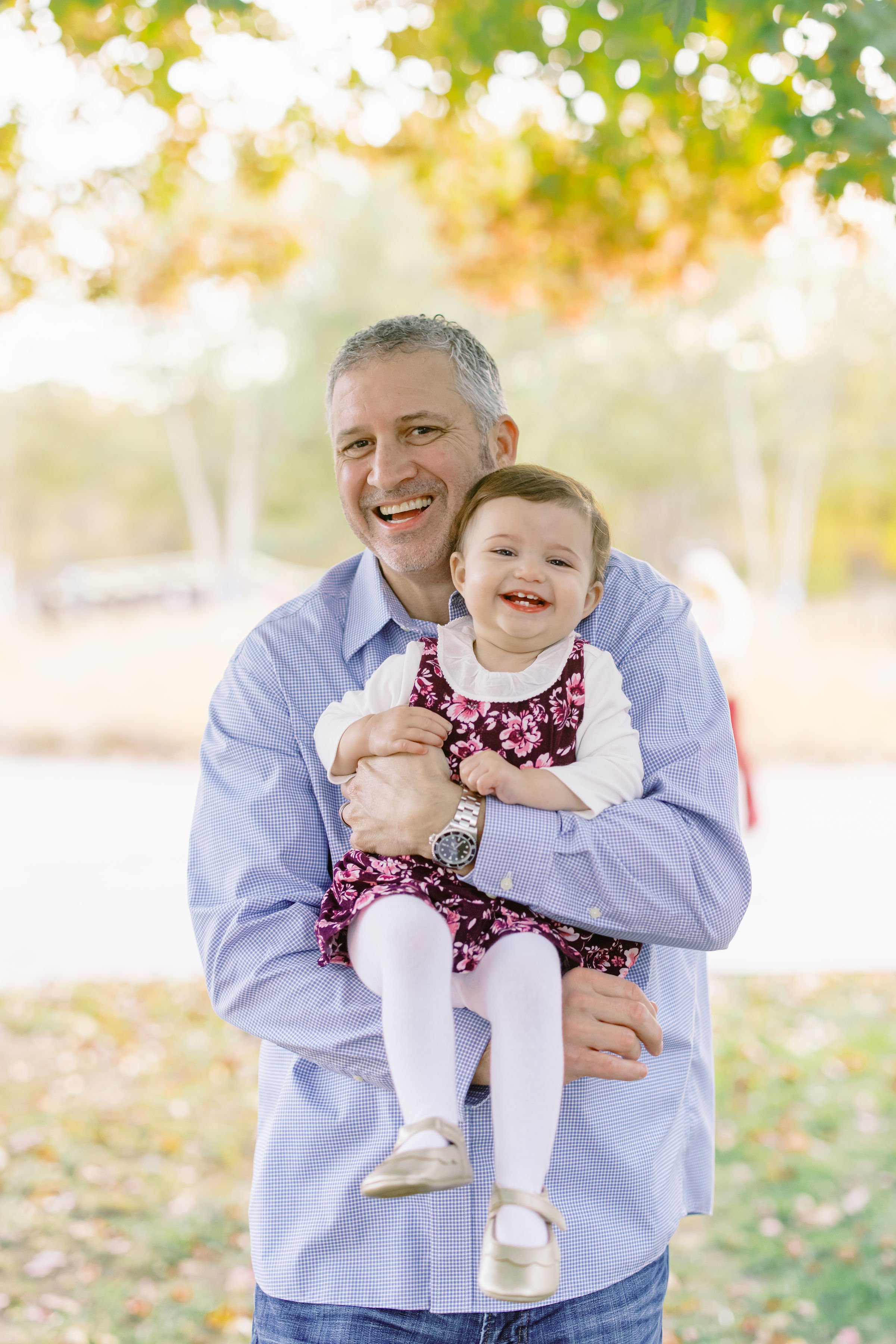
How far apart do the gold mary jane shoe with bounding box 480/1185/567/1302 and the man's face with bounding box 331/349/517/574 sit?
1.04 m

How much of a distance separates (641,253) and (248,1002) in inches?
182

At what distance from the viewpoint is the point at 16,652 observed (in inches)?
561

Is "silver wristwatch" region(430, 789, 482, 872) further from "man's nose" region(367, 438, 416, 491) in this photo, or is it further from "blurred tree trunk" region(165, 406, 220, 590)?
"blurred tree trunk" region(165, 406, 220, 590)

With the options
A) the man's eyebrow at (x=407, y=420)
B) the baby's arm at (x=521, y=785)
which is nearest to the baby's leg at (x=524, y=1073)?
the baby's arm at (x=521, y=785)

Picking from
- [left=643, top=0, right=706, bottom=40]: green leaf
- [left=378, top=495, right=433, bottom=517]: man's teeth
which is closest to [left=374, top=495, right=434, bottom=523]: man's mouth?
[left=378, top=495, right=433, bottom=517]: man's teeth

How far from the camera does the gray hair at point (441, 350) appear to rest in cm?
209

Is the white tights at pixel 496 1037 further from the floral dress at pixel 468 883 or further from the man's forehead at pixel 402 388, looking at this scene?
the man's forehead at pixel 402 388

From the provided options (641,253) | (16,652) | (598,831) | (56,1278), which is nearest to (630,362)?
(16,652)

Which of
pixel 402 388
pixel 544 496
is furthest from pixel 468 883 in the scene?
pixel 402 388

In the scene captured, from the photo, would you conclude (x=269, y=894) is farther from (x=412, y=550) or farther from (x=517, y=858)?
(x=412, y=550)

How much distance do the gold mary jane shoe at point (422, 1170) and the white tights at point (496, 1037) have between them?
0.01 m

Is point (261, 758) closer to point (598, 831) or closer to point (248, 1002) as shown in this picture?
point (248, 1002)

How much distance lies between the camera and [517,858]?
1.75 m

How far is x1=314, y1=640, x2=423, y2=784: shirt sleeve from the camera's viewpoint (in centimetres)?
193
